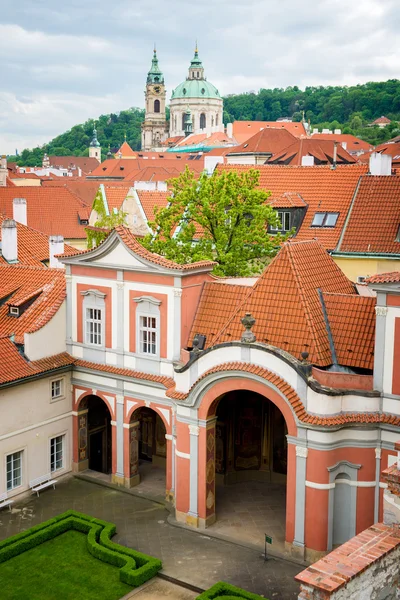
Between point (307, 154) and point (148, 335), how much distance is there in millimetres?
49966

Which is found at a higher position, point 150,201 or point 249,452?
point 150,201

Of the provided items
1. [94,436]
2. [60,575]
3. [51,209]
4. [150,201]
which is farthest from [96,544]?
[51,209]

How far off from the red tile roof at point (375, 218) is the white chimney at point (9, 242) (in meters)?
17.3

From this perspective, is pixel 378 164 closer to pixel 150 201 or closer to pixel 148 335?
pixel 150 201

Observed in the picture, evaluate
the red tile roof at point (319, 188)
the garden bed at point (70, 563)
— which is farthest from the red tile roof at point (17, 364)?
the red tile roof at point (319, 188)

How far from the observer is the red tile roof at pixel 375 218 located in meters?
39.1

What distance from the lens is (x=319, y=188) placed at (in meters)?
44.7

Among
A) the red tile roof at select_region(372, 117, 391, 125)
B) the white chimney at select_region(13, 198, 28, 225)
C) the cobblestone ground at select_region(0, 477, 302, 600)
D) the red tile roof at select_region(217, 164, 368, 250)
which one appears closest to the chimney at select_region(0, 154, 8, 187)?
the white chimney at select_region(13, 198, 28, 225)

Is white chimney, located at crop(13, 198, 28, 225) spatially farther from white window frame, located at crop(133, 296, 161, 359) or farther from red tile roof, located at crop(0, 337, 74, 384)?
white window frame, located at crop(133, 296, 161, 359)

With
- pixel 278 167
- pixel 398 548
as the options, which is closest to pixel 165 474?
pixel 398 548

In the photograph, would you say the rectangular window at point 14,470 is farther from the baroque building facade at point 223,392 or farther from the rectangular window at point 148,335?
the rectangular window at point 148,335

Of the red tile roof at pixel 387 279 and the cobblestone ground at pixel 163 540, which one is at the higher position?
the red tile roof at pixel 387 279

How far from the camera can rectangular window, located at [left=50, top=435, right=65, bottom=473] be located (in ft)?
108

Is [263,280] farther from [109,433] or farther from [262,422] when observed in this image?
[109,433]
